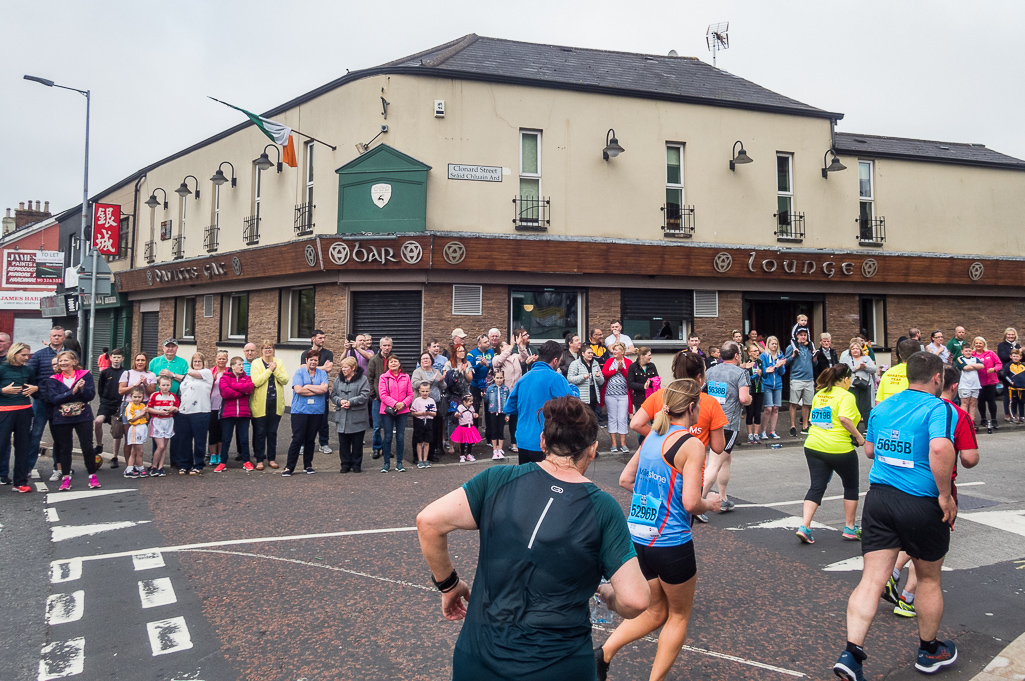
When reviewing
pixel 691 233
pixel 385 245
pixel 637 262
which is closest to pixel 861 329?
pixel 691 233

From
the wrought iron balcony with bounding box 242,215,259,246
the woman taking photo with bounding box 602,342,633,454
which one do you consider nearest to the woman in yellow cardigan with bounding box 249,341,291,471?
the woman taking photo with bounding box 602,342,633,454

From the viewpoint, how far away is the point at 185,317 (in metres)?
20.8

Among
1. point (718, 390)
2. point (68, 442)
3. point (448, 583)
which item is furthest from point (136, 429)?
point (448, 583)

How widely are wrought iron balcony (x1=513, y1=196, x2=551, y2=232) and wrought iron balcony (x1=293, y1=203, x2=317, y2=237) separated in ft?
16.0

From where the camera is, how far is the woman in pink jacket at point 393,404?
987cm

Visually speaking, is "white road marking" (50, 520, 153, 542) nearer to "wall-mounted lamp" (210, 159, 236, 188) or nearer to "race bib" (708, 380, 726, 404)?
"race bib" (708, 380, 726, 404)

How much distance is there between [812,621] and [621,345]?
719 centimetres

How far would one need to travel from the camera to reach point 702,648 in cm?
407

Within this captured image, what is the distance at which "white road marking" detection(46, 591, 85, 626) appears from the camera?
451 cm

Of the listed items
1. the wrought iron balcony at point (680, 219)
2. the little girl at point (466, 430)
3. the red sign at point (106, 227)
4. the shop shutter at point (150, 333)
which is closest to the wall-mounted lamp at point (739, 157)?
the wrought iron balcony at point (680, 219)

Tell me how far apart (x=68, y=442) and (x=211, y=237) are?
38.1ft

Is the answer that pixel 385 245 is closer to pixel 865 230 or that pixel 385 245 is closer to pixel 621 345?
pixel 621 345

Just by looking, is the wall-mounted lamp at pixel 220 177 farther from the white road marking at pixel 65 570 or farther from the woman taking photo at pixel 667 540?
the woman taking photo at pixel 667 540

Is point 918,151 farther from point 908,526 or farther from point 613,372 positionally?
point 908,526
